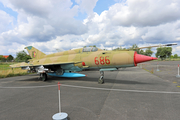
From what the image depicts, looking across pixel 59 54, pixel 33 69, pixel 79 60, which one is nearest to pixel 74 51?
pixel 79 60

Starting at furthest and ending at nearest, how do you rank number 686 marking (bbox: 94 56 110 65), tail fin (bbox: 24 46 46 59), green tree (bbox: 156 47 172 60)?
green tree (bbox: 156 47 172 60), tail fin (bbox: 24 46 46 59), number 686 marking (bbox: 94 56 110 65)

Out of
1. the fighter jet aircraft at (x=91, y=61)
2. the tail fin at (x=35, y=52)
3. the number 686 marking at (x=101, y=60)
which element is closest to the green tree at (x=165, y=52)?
the fighter jet aircraft at (x=91, y=61)

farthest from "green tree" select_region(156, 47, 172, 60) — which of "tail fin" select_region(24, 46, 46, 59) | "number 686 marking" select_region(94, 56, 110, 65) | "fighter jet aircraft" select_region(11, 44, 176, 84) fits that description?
"tail fin" select_region(24, 46, 46, 59)

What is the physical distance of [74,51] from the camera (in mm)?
10414

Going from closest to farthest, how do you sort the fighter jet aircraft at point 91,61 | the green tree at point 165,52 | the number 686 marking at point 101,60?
the fighter jet aircraft at point 91,61, the number 686 marking at point 101,60, the green tree at point 165,52

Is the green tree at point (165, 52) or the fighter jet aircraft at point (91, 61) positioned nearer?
the fighter jet aircraft at point (91, 61)

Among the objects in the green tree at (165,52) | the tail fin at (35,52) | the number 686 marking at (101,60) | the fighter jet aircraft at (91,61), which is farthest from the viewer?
the green tree at (165,52)

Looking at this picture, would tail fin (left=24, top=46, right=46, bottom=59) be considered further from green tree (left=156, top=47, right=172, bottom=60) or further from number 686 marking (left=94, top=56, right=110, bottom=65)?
green tree (left=156, top=47, right=172, bottom=60)

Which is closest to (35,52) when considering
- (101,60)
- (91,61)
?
(91,61)

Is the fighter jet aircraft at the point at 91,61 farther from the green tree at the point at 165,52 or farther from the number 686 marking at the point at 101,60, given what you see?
the green tree at the point at 165,52

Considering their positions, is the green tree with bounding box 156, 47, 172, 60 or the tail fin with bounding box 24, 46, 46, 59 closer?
the tail fin with bounding box 24, 46, 46, 59

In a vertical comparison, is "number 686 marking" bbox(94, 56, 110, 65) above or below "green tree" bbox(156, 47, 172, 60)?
below

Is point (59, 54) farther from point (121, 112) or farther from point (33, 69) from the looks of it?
point (121, 112)

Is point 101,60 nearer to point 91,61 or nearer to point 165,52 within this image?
point 91,61
